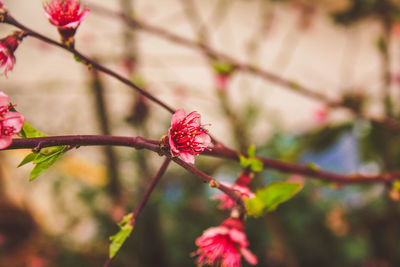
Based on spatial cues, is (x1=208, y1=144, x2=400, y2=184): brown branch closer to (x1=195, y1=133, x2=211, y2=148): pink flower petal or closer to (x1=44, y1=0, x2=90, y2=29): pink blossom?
(x1=195, y1=133, x2=211, y2=148): pink flower petal

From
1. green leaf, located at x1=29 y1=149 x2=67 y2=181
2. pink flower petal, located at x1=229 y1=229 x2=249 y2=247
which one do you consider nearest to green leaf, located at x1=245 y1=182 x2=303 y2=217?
pink flower petal, located at x1=229 y1=229 x2=249 y2=247

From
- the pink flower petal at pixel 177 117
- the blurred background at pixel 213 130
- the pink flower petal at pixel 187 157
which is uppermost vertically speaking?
the blurred background at pixel 213 130

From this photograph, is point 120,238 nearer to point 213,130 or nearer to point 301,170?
point 301,170

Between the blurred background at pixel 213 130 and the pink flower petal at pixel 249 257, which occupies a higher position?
the blurred background at pixel 213 130

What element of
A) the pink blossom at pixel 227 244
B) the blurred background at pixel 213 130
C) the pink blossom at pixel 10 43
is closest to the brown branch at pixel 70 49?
the pink blossom at pixel 10 43

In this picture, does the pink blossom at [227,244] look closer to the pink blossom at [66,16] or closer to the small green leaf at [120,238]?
the small green leaf at [120,238]

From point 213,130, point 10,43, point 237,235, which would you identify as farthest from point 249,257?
point 213,130

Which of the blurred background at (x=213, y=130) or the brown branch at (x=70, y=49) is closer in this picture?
the brown branch at (x=70, y=49)
